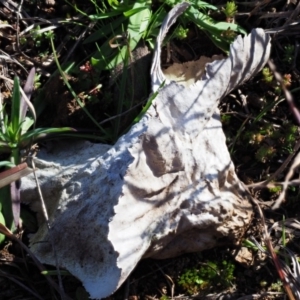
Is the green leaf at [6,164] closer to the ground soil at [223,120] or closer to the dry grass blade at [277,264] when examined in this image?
the ground soil at [223,120]

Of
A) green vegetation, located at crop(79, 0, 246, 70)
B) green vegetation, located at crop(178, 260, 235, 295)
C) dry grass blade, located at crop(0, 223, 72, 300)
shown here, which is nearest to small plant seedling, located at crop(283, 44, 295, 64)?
green vegetation, located at crop(79, 0, 246, 70)

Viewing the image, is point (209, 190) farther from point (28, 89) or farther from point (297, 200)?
point (28, 89)

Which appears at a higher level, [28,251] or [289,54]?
[289,54]

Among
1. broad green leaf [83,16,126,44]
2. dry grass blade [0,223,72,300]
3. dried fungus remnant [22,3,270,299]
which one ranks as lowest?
dry grass blade [0,223,72,300]

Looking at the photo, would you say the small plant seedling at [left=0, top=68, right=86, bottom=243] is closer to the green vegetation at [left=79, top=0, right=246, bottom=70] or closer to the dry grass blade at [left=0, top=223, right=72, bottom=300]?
the dry grass blade at [left=0, top=223, right=72, bottom=300]

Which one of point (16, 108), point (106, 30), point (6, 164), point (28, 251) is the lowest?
point (28, 251)

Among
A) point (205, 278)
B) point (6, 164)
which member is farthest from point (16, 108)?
point (205, 278)

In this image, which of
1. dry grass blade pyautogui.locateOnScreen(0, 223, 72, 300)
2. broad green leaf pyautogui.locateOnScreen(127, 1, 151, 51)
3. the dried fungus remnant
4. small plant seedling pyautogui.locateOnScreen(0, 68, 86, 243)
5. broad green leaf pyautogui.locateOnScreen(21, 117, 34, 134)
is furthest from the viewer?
broad green leaf pyautogui.locateOnScreen(127, 1, 151, 51)

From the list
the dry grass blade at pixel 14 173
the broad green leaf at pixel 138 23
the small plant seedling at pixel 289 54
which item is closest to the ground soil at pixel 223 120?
the small plant seedling at pixel 289 54

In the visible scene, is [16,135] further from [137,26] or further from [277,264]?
[277,264]
